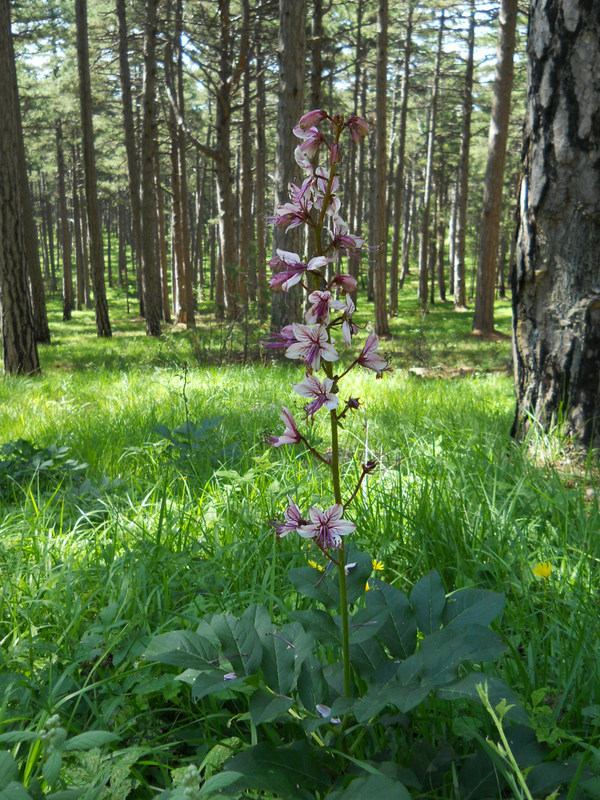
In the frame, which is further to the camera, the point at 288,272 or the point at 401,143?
the point at 401,143

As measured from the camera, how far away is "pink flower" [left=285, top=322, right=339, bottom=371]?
1.19 meters

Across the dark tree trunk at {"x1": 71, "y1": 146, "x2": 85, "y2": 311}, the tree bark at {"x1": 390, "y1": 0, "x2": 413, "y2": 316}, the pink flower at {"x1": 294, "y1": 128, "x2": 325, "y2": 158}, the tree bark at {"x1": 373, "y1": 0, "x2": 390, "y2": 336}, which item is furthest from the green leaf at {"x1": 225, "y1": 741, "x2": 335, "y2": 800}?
the dark tree trunk at {"x1": 71, "y1": 146, "x2": 85, "y2": 311}

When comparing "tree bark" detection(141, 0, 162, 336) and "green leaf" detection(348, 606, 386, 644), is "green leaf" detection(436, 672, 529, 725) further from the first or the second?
"tree bark" detection(141, 0, 162, 336)

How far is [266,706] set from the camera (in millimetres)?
1181

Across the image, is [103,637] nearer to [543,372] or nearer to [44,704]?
[44,704]

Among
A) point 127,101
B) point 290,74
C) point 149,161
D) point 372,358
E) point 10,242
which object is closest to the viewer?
point 372,358

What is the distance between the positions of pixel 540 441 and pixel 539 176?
158 cm

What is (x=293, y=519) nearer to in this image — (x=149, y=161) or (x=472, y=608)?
(x=472, y=608)

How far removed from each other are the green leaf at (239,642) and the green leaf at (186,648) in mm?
36

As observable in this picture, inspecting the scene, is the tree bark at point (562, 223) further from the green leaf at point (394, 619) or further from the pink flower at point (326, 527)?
the pink flower at point (326, 527)

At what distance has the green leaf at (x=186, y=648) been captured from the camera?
1.26m

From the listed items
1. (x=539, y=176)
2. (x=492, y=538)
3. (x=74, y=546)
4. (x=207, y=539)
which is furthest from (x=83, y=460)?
(x=539, y=176)

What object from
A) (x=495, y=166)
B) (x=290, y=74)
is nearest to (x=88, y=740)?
(x=290, y=74)

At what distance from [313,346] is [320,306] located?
87 mm
